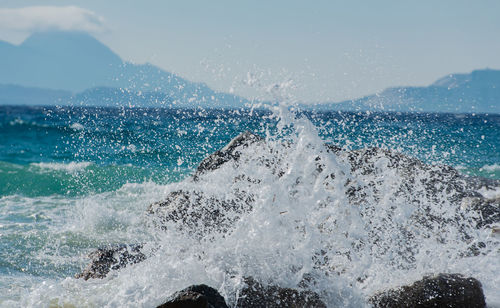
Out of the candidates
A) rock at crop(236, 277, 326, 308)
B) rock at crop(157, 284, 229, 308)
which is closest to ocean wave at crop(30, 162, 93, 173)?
rock at crop(236, 277, 326, 308)

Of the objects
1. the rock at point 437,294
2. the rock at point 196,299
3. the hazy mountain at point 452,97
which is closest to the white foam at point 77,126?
the hazy mountain at point 452,97

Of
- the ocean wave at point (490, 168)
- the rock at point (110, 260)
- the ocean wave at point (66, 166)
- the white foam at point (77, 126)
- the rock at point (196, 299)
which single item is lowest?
the ocean wave at point (490, 168)

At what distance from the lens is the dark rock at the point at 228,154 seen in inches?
277

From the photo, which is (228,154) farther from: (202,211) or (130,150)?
(130,150)

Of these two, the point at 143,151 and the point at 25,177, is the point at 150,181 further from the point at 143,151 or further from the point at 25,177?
the point at 143,151

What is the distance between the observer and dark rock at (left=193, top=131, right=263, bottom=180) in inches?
277

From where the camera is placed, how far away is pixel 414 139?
17453 mm

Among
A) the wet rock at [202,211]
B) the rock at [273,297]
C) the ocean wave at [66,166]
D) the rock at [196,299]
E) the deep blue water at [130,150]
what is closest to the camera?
the rock at [196,299]

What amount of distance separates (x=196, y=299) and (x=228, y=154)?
4.22 meters

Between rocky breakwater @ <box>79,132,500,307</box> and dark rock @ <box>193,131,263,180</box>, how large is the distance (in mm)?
19

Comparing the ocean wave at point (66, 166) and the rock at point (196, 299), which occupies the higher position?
the rock at point (196, 299)

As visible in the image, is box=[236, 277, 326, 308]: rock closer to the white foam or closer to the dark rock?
the dark rock

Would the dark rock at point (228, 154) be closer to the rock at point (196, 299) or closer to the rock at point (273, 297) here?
the rock at point (273, 297)

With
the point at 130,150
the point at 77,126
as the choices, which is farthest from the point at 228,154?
the point at 77,126
